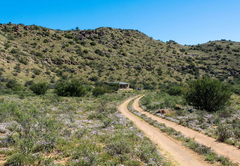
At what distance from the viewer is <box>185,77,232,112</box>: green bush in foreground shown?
68.3ft

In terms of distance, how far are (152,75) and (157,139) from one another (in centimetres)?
7298

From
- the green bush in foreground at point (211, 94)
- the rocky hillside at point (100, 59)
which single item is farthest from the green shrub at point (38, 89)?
the green bush in foreground at point (211, 94)

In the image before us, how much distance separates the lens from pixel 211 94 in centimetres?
2100

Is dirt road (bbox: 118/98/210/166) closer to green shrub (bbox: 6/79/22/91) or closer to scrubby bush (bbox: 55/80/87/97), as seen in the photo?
scrubby bush (bbox: 55/80/87/97)

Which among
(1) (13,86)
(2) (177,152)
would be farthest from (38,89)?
(2) (177,152)

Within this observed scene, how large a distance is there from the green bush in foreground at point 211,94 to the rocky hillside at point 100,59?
44.2 m

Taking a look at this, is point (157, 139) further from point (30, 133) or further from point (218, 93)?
point (218, 93)

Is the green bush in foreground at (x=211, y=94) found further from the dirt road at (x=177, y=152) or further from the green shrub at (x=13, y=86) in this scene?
the green shrub at (x=13, y=86)

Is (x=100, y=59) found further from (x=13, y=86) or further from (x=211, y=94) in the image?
(x=211, y=94)

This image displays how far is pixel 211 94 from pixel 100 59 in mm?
66200

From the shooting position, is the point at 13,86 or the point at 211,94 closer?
the point at 211,94

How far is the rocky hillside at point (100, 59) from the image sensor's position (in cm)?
5384

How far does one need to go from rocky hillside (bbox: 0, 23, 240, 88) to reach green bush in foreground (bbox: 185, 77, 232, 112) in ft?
145

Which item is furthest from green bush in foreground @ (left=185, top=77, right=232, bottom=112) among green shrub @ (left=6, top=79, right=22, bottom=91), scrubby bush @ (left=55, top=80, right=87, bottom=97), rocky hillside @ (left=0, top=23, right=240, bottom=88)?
rocky hillside @ (left=0, top=23, right=240, bottom=88)
